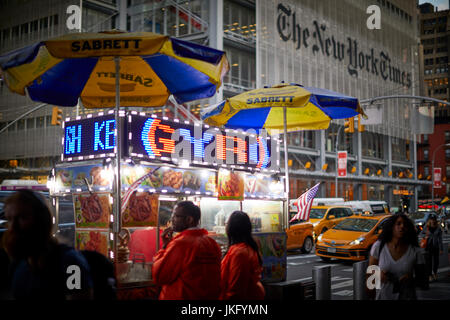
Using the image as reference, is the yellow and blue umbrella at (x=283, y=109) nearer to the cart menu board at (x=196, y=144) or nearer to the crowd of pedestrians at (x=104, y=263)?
the cart menu board at (x=196, y=144)

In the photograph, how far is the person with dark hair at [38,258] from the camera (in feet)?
9.11

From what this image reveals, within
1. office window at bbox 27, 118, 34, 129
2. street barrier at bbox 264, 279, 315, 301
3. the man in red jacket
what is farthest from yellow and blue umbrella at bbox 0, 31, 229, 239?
office window at bbox 27, 118, 34, 129

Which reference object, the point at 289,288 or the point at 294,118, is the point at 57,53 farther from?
the point at 294,118

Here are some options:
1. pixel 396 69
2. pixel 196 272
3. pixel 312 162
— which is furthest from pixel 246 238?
pixel 396 69

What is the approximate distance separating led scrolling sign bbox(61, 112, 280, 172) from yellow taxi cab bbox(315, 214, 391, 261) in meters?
8.22

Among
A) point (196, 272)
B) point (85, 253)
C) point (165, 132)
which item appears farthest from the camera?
point (165, 132)

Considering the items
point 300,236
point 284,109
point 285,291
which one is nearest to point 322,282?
point 285,291

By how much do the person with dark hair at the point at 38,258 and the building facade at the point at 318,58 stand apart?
34.3 m

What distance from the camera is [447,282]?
12625mm

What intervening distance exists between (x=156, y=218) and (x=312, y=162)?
43.9 meters

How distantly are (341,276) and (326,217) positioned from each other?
357 inches

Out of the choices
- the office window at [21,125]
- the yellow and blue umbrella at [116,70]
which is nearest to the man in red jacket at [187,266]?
the yellow and blue umbrella at [116,70]

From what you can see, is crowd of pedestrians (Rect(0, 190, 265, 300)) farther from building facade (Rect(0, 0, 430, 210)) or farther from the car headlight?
building facade (Rect(0, 0, 430, 210))

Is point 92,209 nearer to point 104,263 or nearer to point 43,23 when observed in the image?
point 104,263
